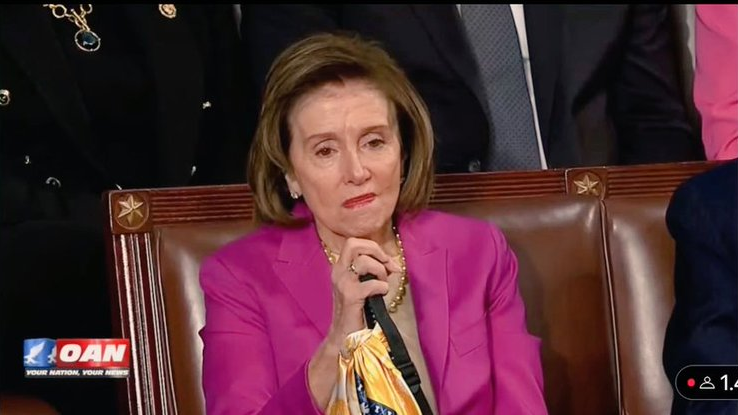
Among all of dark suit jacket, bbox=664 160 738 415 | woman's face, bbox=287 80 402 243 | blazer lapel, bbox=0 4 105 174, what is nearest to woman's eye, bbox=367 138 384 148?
woman's face, bbox=287 80 402 243

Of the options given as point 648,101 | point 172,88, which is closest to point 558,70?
point 648,101

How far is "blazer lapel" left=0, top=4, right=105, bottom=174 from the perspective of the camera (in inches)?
83.9

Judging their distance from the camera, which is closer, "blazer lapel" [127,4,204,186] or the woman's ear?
the woman's ear

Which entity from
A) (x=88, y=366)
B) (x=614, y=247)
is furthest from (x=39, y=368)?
(x=614, y=247)

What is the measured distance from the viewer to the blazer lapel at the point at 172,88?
2.21 metres

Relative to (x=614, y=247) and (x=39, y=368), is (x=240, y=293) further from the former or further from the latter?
(x=614, y=247)

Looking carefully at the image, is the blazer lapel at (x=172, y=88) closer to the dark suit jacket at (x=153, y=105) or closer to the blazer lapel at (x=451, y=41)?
the dark suit jacket at (x=153, y=105)

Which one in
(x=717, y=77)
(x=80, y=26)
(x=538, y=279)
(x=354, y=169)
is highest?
(x=80, y=26)

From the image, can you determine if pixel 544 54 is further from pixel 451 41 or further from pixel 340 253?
pixel 340 253

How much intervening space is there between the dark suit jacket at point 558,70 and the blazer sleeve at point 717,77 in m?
0.08

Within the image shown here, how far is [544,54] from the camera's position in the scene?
2.42 metres

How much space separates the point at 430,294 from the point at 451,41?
2.27 feet

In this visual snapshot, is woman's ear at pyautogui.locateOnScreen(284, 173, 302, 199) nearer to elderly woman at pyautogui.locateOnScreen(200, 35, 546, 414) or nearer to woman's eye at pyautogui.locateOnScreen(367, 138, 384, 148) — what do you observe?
elderly woman at pyautogui.locateOnScreen(200, 35, 546, 414)

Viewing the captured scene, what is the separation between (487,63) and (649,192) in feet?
1.42
